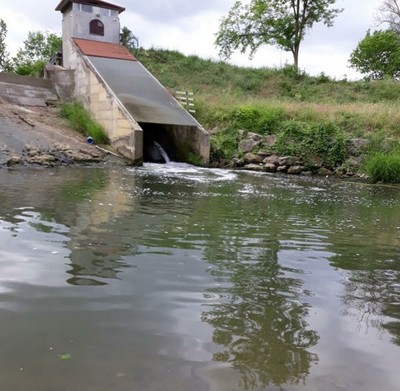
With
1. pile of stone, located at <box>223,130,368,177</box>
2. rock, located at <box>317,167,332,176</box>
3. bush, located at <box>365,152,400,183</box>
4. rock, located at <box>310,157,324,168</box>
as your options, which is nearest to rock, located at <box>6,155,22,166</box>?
pile of stone, located at <box>223,130,368,177</box>

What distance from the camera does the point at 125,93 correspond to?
19.7 meters

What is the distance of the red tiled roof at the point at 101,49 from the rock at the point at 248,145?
9.54 metres

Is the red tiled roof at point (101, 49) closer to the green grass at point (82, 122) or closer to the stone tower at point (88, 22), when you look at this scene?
the stone tower at point (88, 22)

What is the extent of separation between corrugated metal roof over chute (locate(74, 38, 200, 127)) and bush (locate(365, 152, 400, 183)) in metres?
7.76

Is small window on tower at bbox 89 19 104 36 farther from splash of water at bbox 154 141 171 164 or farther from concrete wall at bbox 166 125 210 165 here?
splash of water at bbox 154 141 171 164

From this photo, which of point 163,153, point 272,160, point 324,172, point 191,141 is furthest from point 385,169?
point 163,153

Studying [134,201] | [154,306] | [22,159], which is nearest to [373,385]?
[154,306]

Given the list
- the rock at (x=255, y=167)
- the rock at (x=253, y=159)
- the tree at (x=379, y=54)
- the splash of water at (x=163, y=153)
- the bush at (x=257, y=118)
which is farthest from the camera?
the tree at (x=379, y=54)

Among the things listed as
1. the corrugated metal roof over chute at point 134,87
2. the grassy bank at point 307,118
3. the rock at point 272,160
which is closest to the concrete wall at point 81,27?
the corrugated metal roof over chute at point 134,87

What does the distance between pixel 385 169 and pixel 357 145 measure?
3206mm

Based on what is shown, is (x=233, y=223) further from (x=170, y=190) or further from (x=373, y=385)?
(x=373, y=385)

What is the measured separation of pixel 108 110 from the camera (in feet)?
61.0

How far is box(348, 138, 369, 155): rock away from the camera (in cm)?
1789

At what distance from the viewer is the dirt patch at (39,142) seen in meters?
14.7
